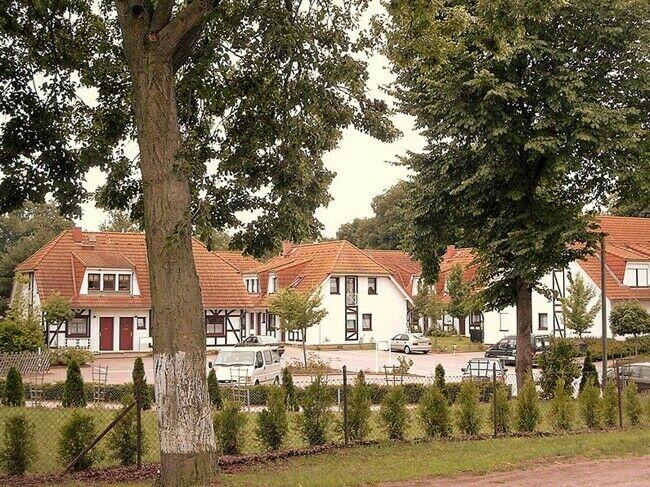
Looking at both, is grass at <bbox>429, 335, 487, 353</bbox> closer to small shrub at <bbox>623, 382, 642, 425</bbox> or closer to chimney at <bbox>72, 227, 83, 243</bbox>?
chimney at <bbox>72, 227, 83, 243</bbox>

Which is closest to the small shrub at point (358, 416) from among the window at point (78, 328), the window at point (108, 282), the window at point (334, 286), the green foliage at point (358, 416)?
the green foliage at point (358, 416)

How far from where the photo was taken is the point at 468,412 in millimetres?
15938

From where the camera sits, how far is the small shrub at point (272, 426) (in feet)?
45.9

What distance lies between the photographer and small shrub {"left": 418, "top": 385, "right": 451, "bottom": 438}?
15.6m

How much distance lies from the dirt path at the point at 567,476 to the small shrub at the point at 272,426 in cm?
338

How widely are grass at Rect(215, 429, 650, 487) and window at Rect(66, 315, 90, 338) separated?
35.3 m

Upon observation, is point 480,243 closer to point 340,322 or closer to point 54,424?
point 54,424

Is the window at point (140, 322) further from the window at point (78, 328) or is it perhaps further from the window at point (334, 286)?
the window at point (334, 286)

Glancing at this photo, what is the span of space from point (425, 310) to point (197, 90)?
145 ft

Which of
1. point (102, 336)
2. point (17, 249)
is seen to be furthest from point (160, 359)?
point (17, 249)

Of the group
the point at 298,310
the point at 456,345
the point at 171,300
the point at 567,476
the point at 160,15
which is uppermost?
the point at 160,15

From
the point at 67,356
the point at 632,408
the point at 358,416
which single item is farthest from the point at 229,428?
the point at 67,356

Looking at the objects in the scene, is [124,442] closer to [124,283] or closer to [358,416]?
[358,416]

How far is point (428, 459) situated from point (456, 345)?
137ft
